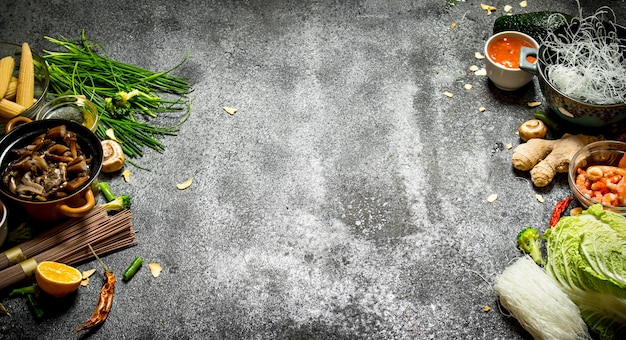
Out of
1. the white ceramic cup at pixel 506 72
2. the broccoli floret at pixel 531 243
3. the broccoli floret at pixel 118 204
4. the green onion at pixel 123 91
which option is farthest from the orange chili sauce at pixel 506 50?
the broccoli floret at pixel 118 204

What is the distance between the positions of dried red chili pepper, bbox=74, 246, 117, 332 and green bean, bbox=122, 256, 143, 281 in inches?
2.3

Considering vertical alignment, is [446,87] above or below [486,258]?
above

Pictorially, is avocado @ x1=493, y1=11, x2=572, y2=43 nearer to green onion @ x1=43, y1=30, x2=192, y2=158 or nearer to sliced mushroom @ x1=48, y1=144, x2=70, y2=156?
green onion @ x1=43, y1=30, x2=192, y2=158

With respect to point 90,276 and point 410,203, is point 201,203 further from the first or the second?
point 410,203

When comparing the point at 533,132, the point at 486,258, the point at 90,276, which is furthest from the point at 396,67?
the point at 90,276

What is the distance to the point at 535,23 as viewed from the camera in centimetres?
331

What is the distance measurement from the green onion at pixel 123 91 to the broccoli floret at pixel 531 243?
1.92 meters

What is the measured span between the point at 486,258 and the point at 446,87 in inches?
43.7

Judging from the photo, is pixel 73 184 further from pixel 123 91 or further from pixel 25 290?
pixel 123 91

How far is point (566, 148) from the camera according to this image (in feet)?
9.53

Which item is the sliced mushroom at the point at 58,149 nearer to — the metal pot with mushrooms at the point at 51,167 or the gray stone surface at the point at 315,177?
the metal pot with mushrooms at the point at 51,167

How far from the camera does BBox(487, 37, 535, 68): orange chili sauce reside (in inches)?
127

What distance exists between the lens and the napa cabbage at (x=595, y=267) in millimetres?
2338

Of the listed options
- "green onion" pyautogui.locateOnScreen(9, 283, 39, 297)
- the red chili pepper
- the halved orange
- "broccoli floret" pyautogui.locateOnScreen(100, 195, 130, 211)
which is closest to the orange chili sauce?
the red chili pepper
